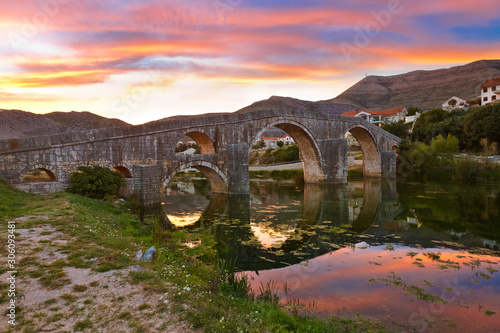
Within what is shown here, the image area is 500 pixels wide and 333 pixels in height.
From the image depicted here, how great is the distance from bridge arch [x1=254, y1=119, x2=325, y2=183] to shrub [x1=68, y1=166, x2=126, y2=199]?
1338 cm

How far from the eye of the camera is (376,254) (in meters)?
8.41

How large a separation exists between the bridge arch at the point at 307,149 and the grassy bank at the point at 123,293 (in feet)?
61.5

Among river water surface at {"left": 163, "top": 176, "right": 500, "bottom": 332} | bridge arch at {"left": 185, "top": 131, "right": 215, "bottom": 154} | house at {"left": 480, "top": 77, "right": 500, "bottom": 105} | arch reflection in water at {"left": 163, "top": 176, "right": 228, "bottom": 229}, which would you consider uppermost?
house at {"left": 480, "top": 77, "right": 500, "bottom": 105}

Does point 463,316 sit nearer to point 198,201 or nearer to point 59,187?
point 59,187

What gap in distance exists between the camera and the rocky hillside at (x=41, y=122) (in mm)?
31797

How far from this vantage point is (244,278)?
5785mm

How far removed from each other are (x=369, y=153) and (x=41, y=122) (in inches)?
1450

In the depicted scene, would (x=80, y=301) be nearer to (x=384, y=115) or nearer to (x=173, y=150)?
(x=173, y=150)

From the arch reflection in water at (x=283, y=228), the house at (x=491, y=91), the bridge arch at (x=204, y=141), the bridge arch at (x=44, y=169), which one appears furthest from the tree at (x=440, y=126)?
the bridge arch at (x=44, y=169)

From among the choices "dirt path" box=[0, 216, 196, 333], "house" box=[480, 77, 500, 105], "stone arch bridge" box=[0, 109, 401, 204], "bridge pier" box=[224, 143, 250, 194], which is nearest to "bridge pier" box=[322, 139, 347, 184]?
"stone arch bridge" box=[0, 109, 401, 204]

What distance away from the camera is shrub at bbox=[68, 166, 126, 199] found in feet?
42.4

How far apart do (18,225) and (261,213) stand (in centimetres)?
946

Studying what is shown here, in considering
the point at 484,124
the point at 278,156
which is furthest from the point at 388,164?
the point at 278,156

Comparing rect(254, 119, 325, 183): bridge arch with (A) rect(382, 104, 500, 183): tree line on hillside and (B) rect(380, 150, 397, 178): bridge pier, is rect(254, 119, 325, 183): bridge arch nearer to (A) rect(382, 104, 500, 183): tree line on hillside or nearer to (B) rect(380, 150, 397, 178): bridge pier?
(B) rect(380, 150, 397, 178): bridge pier
